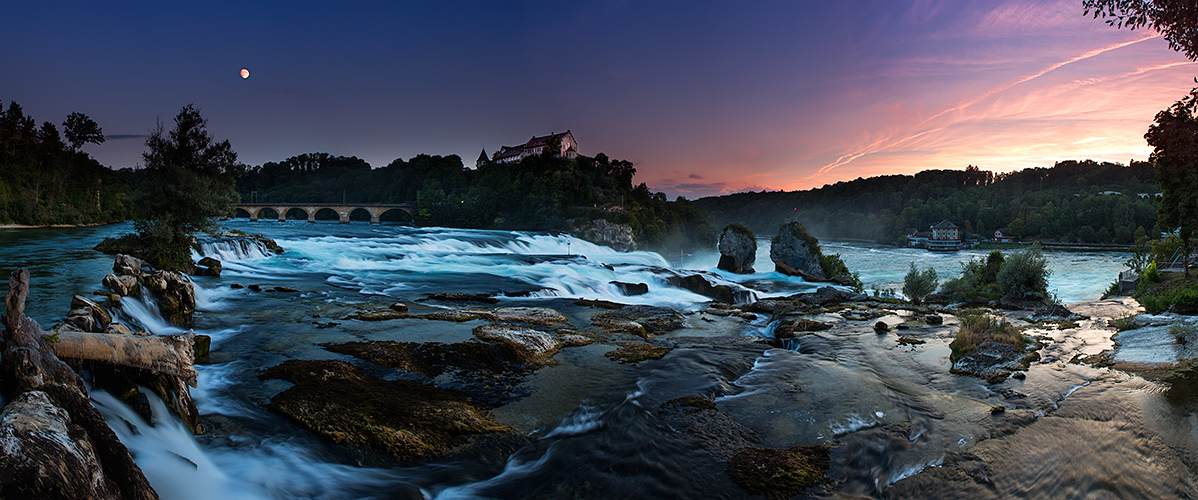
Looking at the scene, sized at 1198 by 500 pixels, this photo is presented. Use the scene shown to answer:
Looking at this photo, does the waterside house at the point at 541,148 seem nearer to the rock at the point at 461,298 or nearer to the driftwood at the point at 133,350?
the rock at the point at 461,298

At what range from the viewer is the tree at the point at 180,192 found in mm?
22484

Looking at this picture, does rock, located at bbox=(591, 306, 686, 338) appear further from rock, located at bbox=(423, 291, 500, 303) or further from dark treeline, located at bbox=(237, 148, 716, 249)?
dark treeline, located at bbox=(237, 148, 716, 249)

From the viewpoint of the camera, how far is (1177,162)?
60.1 ft

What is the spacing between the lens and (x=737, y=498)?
243 inches

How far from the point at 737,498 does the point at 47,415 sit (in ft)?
22.4

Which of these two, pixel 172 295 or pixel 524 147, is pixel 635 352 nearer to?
pixel 172 295

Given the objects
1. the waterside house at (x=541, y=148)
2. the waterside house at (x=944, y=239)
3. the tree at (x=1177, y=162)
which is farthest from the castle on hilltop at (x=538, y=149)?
the tree at (x=1177, y=162)

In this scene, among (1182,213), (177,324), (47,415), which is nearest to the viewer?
(47,415)

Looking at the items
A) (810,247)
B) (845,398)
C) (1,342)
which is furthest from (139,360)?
(810,247)

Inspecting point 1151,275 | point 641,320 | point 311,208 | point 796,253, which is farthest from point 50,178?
point 1151,275

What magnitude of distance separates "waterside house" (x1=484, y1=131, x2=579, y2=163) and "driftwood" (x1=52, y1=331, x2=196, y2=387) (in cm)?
11661

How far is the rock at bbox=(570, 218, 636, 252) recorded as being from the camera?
286ft

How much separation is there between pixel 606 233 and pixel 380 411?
80528 millimetres

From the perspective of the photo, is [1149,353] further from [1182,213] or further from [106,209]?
[106,209]
